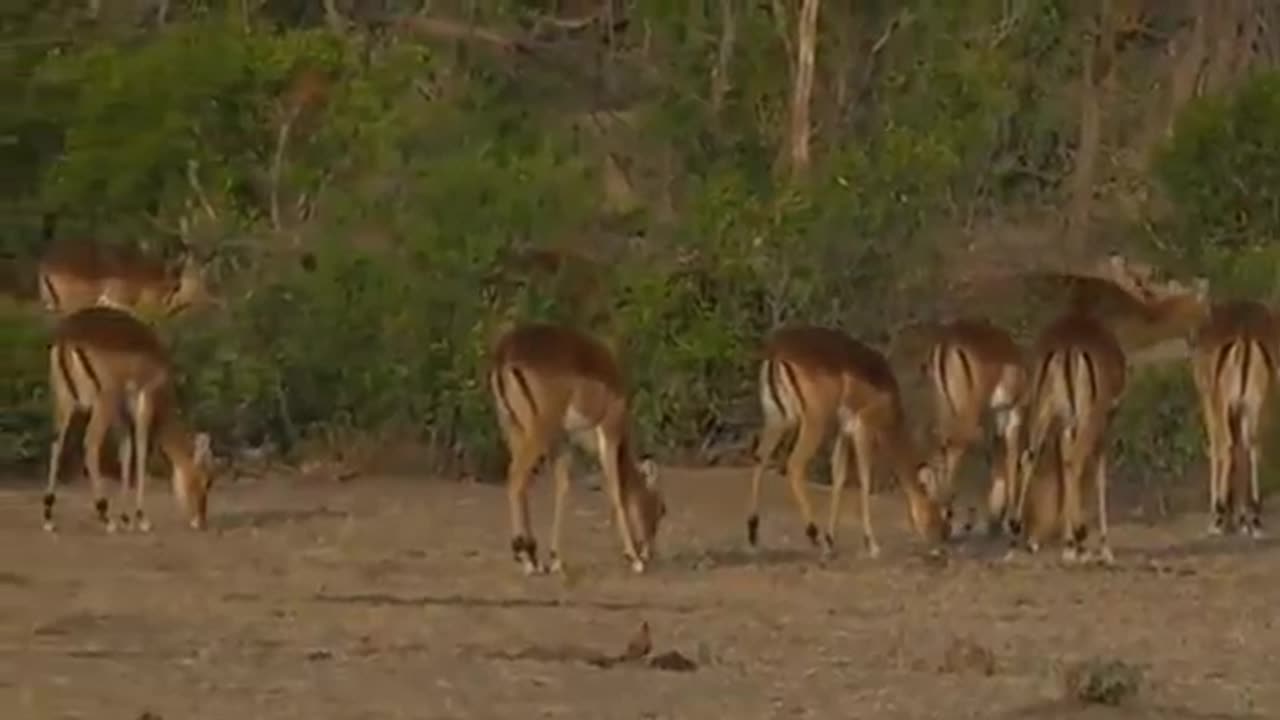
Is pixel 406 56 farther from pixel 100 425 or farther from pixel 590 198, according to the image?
pixel 100 425

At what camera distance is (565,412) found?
63.8 ft

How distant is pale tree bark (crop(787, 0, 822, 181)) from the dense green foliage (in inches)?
12.9

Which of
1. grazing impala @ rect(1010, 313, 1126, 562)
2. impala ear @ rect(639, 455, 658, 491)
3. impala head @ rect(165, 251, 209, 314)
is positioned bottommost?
impala ear @ rect(639, 455, 658, 491)

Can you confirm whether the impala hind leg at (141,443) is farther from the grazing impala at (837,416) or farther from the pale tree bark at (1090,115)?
the pale tree bark at (1090,115)

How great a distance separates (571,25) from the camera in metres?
46.4

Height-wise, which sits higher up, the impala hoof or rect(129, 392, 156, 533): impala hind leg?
rect(129, 392, 156, 533): impala hind leg

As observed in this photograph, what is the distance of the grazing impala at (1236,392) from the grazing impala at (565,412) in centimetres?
453

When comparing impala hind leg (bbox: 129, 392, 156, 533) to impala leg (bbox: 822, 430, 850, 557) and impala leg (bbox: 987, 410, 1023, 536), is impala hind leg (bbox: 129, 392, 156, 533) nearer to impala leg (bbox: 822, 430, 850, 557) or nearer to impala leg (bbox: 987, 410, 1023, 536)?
impala leg (bbox: 822, 430, 850, 557)

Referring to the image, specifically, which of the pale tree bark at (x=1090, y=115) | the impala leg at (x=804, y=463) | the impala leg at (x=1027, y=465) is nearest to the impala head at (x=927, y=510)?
the impala leg at (x=1027, y=465)

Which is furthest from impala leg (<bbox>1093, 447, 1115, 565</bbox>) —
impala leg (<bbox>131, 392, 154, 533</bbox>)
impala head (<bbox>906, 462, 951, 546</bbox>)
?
impala leg (<bbox>131, 392, 154, 533</bbox>)

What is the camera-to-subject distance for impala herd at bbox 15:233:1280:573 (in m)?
19.5

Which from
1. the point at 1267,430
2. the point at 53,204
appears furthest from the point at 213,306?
the point at 1267,430

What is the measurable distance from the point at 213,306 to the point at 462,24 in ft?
58.1

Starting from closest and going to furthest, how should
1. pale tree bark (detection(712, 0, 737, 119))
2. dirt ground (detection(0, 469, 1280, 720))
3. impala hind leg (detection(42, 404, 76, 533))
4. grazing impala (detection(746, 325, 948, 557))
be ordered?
dirt ground (detection(0, 469, 1280, 720)) < grazing impala (detection(746, 325, 948, 557)) < impala hind leg (detection(42, 404, 76, 533)) < pale tree bark (detection(712, 0, 737, 119))
